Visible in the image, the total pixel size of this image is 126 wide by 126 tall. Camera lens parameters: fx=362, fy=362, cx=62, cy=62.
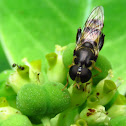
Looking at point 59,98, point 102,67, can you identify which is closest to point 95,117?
point 59,98

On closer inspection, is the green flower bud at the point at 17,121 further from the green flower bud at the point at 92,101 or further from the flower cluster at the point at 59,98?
the green flower bud at the point at 92,101

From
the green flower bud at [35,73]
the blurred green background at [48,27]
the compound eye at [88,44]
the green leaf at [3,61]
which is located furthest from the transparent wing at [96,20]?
the green leaf at [3,61]

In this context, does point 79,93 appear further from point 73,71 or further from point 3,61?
point 3,61

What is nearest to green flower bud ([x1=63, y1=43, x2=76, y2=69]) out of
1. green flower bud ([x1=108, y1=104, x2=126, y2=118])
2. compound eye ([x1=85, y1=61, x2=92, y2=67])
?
compound eye ([x1=85, y1=61, x2=92, y2=67])

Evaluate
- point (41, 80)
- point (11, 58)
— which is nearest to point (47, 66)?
point (41, 80)

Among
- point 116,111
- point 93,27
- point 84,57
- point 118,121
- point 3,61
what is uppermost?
point 3,61

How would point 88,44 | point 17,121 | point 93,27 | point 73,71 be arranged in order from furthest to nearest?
point 93,27, point 88,44, point 73,71, point 17,121
